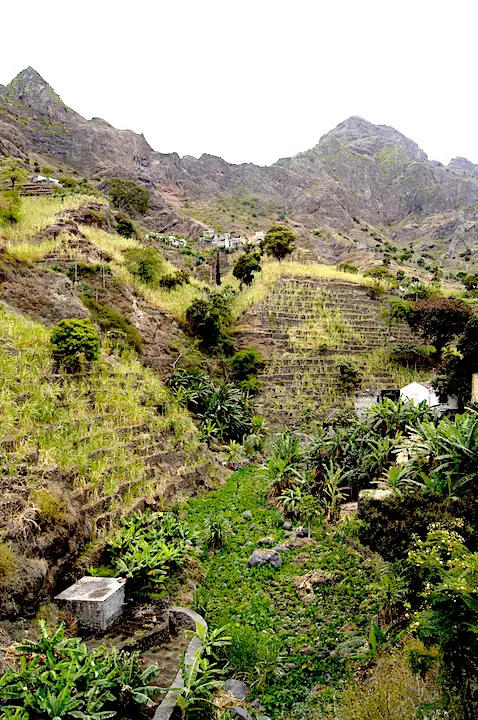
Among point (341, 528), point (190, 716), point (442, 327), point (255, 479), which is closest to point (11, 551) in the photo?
point (190, 716)

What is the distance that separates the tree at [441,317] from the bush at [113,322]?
650 inches

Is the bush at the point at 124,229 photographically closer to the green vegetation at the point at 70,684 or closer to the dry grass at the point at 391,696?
the green vegetation at the point at 70,684

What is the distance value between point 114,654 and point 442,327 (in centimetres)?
2411

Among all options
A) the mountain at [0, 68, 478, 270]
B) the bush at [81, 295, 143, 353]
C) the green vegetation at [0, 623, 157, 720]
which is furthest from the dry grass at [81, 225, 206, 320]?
the mountain at [0, 68, 478, 270]

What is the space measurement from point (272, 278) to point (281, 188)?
280ft

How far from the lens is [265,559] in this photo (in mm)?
7410

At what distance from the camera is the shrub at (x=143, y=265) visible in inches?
793

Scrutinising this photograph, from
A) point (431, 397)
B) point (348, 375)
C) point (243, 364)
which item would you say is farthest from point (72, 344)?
point (348, 375)

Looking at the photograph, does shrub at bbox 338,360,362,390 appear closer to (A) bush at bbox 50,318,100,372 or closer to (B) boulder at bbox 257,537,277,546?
(A) bush at bbox 50,318,100,372

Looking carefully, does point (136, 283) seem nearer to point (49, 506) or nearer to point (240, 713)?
point (49, 506)

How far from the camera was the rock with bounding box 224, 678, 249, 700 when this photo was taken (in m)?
4.61

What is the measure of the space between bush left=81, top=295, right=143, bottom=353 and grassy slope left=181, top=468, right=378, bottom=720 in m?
8.37

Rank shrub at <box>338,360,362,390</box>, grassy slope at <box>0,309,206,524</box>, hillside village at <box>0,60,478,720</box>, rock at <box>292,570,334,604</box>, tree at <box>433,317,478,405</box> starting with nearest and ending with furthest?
hillside village at <box>0,60,478,720</box>
rock at <box>292,570,334,604</box>
grassy slope at <box>0,309,206,524</box>
tree at <box>433,317,478,405</box>
shrub at <box>338,360,362,390</box>

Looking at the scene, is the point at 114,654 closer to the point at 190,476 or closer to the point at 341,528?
the point at 341,528
